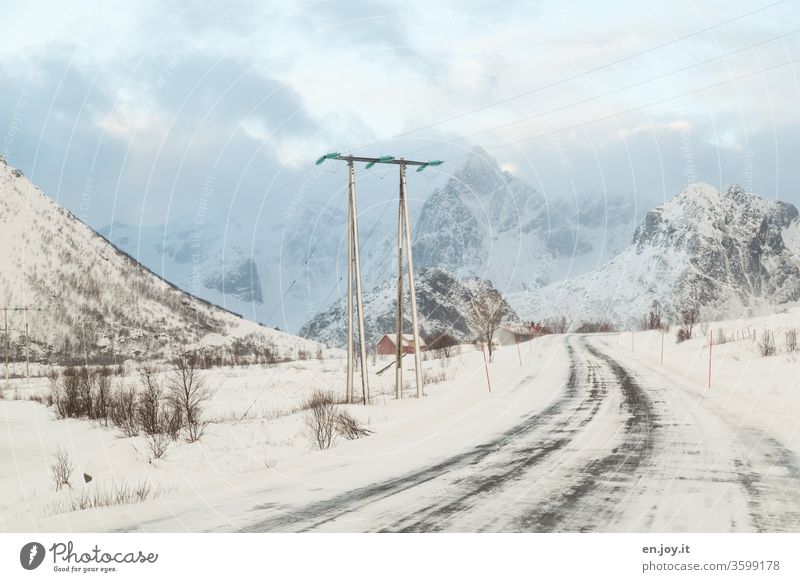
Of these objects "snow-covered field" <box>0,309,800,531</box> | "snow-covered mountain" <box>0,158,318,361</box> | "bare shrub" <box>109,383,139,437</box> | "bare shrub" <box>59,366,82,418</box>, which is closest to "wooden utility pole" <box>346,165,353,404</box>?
"snow-covered field" <box>0,309,800,531</box>

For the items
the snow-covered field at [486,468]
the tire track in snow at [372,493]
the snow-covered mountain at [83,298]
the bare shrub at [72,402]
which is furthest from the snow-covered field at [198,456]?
the snow-covered mountain at [83,298]

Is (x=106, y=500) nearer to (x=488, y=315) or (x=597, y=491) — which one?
(x=597, y=491)

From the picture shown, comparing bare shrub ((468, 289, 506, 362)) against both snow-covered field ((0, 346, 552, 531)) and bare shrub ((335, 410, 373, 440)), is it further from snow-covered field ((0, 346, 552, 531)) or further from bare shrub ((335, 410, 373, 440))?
bare shrub ((335, 410, 373, 440))

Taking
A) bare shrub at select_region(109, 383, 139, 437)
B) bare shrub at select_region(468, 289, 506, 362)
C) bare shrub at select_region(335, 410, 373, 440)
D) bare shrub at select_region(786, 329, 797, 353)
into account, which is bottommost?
bare shrub at select_region(109, 383, 139, 437)

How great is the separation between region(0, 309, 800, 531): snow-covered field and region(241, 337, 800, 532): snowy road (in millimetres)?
30

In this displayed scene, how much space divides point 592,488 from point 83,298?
11138cm

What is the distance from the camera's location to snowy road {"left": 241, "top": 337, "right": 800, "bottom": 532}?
7363 millimetres

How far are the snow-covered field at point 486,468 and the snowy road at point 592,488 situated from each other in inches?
1.2

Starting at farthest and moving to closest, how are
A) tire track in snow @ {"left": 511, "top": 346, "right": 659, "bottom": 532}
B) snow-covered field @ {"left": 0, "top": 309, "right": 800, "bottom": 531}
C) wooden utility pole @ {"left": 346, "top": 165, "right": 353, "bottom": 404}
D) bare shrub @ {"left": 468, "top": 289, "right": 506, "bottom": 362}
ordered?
bare shrub @ {"left": 468, "top": 289, "right": 506, "bottom": 362}
wooden utility pole @ {"left": 346, "top": 165, "right": 353, "bottom": 404}
snow-covered field @ {"left": 0, "top": 309, "right": 800, "bottom": 531}
tire track in snow @ {"left": 511, "top": 346, "right": 659, "bottom": 532}

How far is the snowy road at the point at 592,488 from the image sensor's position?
24.2ft

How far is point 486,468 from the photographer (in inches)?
408
